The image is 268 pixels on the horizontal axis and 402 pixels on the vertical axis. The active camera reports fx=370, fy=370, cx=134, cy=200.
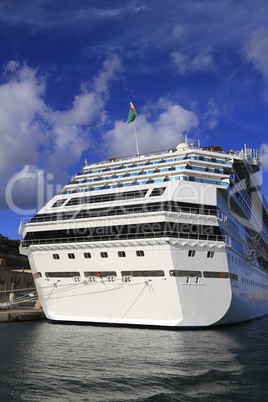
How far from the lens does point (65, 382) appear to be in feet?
47.3

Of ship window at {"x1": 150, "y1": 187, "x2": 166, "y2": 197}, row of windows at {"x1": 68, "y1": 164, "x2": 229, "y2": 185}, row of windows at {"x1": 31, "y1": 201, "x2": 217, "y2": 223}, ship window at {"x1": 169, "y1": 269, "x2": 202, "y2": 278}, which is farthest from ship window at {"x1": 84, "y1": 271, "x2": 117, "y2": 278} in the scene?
row of windows at {"x1": 68, "y1": 164, "x2": 229, "y2": 185}

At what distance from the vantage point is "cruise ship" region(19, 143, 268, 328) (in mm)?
25391

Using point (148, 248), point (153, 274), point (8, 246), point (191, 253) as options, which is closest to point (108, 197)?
point (148, 248)

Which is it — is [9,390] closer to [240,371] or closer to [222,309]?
[240,371]

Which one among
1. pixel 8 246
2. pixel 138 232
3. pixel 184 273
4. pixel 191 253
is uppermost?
pixel 8 246

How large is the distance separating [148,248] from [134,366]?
9929mm

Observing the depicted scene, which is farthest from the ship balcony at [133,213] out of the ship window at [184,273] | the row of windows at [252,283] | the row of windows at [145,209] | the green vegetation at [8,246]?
the green vegetation at [8,246]

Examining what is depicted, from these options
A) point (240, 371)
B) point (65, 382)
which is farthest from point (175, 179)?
point (65, 382)

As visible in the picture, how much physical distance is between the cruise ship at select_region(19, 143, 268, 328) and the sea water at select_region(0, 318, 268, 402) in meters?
2.01

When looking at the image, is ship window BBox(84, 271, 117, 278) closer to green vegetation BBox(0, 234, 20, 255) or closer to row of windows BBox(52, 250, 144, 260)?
row of windows BBox(52, 250, 144, 260)

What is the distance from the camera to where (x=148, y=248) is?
25656 millimetres

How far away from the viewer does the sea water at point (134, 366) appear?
13328 millimetres

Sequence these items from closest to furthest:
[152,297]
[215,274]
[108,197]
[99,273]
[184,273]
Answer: [184,273]
[152,297]
[215,274]
[99,273]
[108,197]

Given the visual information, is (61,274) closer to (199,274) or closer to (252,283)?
(199,274)
